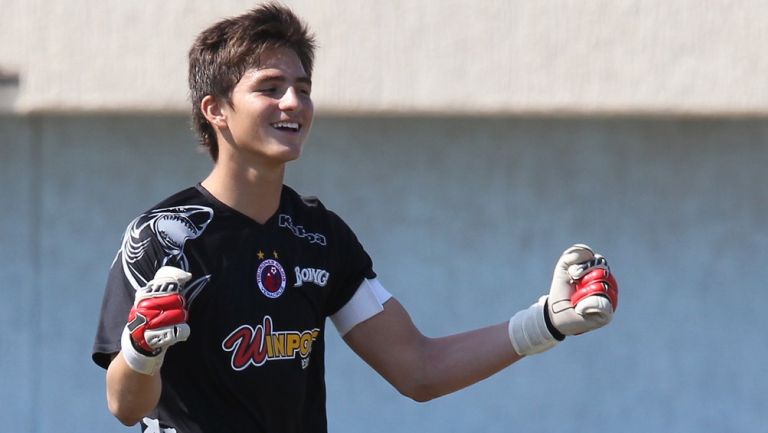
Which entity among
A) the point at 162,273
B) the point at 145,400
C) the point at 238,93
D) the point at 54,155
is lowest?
the point at 145,400

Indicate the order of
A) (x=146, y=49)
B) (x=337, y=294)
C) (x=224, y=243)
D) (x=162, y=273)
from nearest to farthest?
(x=162, y=273) < (x=224, y=243) < (x=337, y=294) < (x=146, y=49)

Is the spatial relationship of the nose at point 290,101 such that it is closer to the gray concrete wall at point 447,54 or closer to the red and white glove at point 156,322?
the red and white glove at point 156,322

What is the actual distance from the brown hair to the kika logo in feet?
1.54

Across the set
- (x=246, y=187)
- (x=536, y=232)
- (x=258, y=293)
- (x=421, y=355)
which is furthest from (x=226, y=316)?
(x=536, y=232)

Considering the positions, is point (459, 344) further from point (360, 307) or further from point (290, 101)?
point (290, 101)

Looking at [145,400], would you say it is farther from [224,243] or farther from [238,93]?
[238,93]

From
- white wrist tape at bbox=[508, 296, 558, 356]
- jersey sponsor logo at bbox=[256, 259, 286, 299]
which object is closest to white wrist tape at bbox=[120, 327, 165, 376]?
jersey sponsor logo at bbox=[256, 259, 286, 299]

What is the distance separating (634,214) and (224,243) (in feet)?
10.6

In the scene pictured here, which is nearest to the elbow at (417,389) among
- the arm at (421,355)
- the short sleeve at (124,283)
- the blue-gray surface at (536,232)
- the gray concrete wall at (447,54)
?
the arm at (421,355)

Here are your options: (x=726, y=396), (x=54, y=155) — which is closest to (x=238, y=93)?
(x=54, y=155)

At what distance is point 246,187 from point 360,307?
1.42 ft

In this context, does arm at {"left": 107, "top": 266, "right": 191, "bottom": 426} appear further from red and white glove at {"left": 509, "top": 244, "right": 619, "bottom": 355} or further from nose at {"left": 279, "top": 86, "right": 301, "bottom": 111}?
red and white glove at {"left": 509, "top": 244, "right": 619, "bottom": 355}

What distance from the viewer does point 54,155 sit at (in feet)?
19.8

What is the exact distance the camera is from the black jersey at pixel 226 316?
2.96 meters
